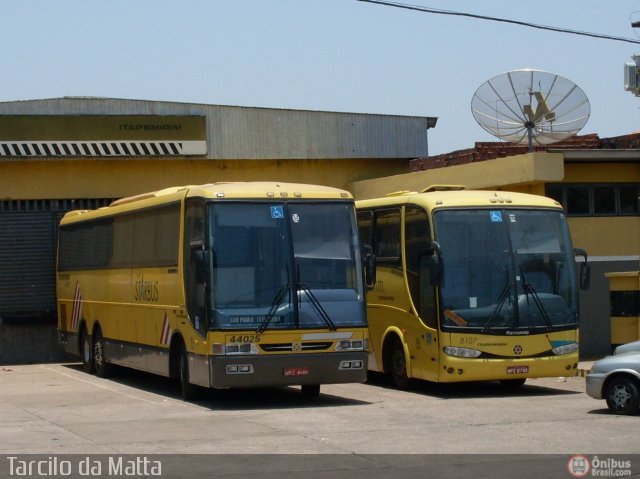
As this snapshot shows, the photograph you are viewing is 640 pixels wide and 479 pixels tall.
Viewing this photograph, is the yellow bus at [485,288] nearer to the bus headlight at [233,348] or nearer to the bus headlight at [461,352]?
the bus headlight at [461,352]

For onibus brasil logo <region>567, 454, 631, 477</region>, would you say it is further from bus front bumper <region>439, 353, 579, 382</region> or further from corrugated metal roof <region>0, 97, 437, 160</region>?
corrugated metal roof <region>0, 97, 437, 160</region>

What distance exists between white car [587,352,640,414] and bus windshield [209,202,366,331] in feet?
11.3

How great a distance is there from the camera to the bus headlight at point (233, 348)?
52.0ft

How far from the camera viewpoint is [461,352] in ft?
57.1

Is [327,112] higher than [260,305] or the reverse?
higher

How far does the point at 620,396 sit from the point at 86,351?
12040 millimetres

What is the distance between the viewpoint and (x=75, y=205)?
88.1 feet

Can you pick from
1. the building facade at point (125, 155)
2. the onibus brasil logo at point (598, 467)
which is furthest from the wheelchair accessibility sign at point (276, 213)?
the building facade at point (125, 155)

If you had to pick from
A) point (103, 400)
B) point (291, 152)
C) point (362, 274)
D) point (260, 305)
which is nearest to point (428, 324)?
point (362, 274)

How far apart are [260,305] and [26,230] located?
445 inches

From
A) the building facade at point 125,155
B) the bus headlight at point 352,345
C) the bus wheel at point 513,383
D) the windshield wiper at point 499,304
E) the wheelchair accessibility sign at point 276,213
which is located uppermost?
the building facade at point 125,155

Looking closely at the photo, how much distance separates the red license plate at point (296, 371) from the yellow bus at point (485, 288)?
7.64 feet

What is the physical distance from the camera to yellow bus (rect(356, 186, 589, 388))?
17.5 metres

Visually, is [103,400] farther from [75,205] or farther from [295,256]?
[75,205]
